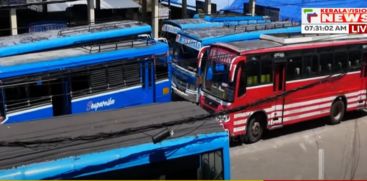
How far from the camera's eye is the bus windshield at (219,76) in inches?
564

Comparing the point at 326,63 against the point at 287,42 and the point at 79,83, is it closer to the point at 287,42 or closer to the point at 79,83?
the point at 287,42

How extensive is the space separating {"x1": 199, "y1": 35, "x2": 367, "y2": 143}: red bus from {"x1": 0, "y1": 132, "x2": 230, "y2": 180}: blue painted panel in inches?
247

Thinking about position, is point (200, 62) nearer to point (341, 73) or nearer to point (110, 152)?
point (341, 73)

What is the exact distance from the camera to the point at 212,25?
19.2 m

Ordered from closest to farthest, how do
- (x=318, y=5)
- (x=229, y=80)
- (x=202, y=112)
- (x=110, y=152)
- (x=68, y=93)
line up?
(x=110, y=152), (x=202, y=112), (x=68, y=93), (x=229, y=80), (x=318, y=5)

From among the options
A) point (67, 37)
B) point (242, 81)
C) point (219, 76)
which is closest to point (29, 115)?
point (67, 37)

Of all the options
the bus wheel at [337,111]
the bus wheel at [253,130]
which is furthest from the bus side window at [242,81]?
the bus wheel at [337,111]

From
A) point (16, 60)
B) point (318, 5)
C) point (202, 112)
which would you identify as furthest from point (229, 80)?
point (318, 5)

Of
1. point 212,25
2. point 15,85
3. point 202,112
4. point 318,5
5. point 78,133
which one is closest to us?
point 78,133

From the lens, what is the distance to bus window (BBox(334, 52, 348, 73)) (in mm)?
16234

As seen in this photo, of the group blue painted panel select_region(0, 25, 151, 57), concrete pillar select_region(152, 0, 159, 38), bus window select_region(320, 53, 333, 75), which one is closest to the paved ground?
bus window select_region(320, 53, 333, 75)

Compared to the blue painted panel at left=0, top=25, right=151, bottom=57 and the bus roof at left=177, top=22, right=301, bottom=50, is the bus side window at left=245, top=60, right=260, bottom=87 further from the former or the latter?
the blue painted panel at left=0, top=25, right=151, bottom=57

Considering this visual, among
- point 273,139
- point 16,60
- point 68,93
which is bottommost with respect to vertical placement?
point 273,139

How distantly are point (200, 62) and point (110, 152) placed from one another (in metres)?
9.30
